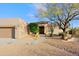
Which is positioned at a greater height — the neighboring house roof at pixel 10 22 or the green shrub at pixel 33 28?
the neighboring house roof at pixel 10 22

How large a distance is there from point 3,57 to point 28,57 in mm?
466

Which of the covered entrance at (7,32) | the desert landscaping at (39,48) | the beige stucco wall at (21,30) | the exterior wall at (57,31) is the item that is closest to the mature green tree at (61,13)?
the exterior wall at (57,31)

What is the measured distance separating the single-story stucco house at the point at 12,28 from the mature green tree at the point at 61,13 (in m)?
0.41

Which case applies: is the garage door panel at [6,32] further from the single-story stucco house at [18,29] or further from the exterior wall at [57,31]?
the exterior wall at [57,31]

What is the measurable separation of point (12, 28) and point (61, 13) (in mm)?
962

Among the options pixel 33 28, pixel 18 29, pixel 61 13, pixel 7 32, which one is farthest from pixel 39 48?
pixel 61 13

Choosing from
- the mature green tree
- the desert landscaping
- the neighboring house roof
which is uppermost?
the mature green tree

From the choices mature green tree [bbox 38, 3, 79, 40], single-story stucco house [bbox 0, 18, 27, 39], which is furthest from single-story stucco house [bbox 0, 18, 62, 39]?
mature green tree [bbox 38, 3, 79, 40]

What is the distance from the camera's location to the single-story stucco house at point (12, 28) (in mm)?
8094

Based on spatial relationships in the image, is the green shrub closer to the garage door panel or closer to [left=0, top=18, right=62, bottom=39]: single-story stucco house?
[left=0, top=18, right=62, bottom=39]: single-story stucco house

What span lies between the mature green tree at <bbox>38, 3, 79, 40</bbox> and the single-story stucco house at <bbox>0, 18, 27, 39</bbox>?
1.35 ft

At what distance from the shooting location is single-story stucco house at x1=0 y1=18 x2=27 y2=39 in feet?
26.6

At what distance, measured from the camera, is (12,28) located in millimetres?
8164

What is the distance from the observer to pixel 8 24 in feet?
26.6
